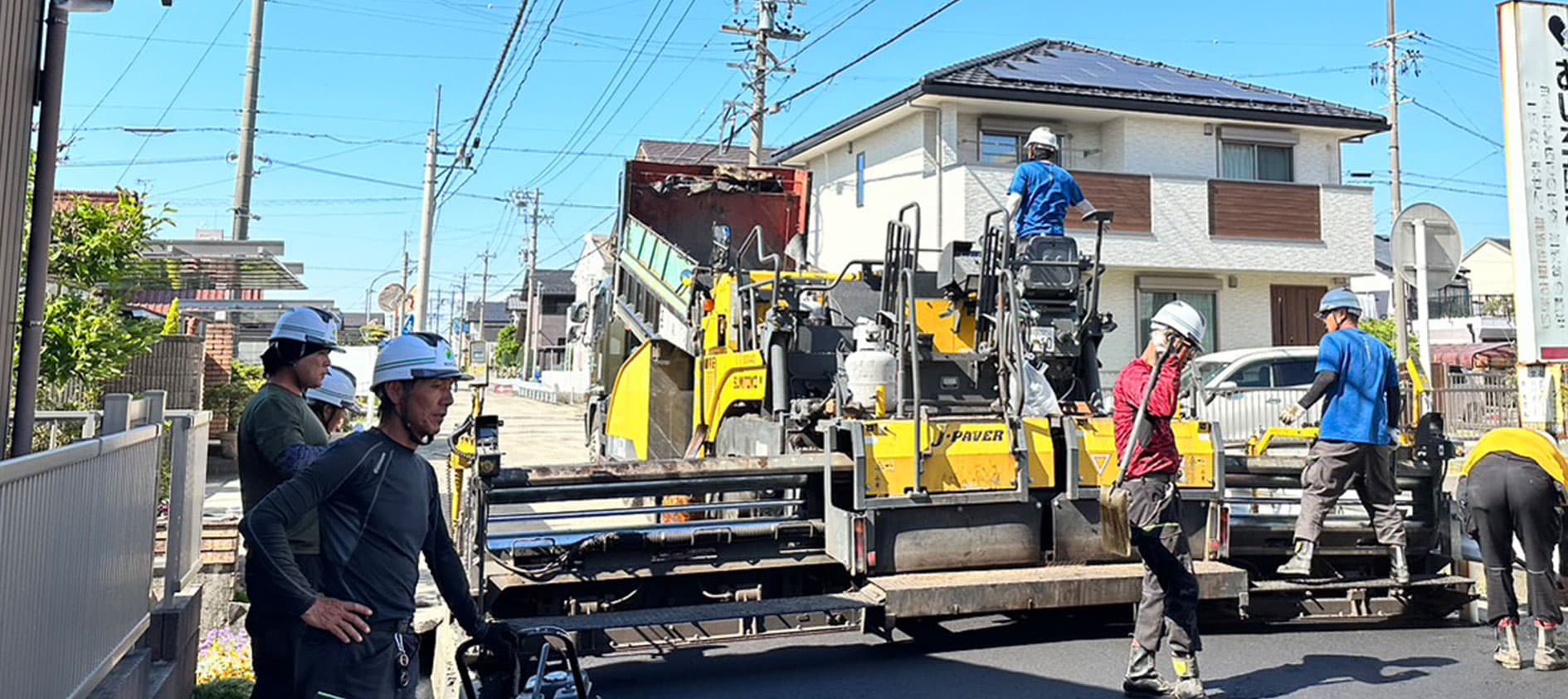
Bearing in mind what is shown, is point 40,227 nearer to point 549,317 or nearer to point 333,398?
point 333,398

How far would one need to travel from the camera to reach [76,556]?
3.74 meters

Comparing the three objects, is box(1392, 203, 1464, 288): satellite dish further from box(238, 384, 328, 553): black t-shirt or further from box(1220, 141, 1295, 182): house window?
box(1220, 141, 1295, 182): house window

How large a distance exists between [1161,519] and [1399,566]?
8.02 ft

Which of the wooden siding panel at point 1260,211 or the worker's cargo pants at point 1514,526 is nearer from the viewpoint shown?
the worker's cargo pants at point 1514,526

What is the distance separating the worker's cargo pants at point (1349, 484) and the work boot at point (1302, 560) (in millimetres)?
34

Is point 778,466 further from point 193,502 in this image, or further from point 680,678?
point 193,502

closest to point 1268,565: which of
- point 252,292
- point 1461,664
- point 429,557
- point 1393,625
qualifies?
point 1393,625

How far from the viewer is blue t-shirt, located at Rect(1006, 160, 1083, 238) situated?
7074 millimetres

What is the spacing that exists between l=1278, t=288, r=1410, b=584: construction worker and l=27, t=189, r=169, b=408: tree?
359 inches

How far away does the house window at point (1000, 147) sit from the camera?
19.9 metres

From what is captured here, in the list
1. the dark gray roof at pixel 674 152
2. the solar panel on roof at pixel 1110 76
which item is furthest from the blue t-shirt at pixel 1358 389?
the dark gray roof at pixel 674 152

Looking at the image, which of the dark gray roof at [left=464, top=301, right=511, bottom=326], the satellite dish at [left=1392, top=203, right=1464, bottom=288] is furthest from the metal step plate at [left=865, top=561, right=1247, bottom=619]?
the dark gray roof at [left=464, top=301, right=511, bottom=326]

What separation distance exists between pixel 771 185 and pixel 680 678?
6392 millimetres

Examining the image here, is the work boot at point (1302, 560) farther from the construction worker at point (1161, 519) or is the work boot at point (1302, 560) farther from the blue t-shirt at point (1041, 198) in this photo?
the blue t-shirt at point (1041, 198)
